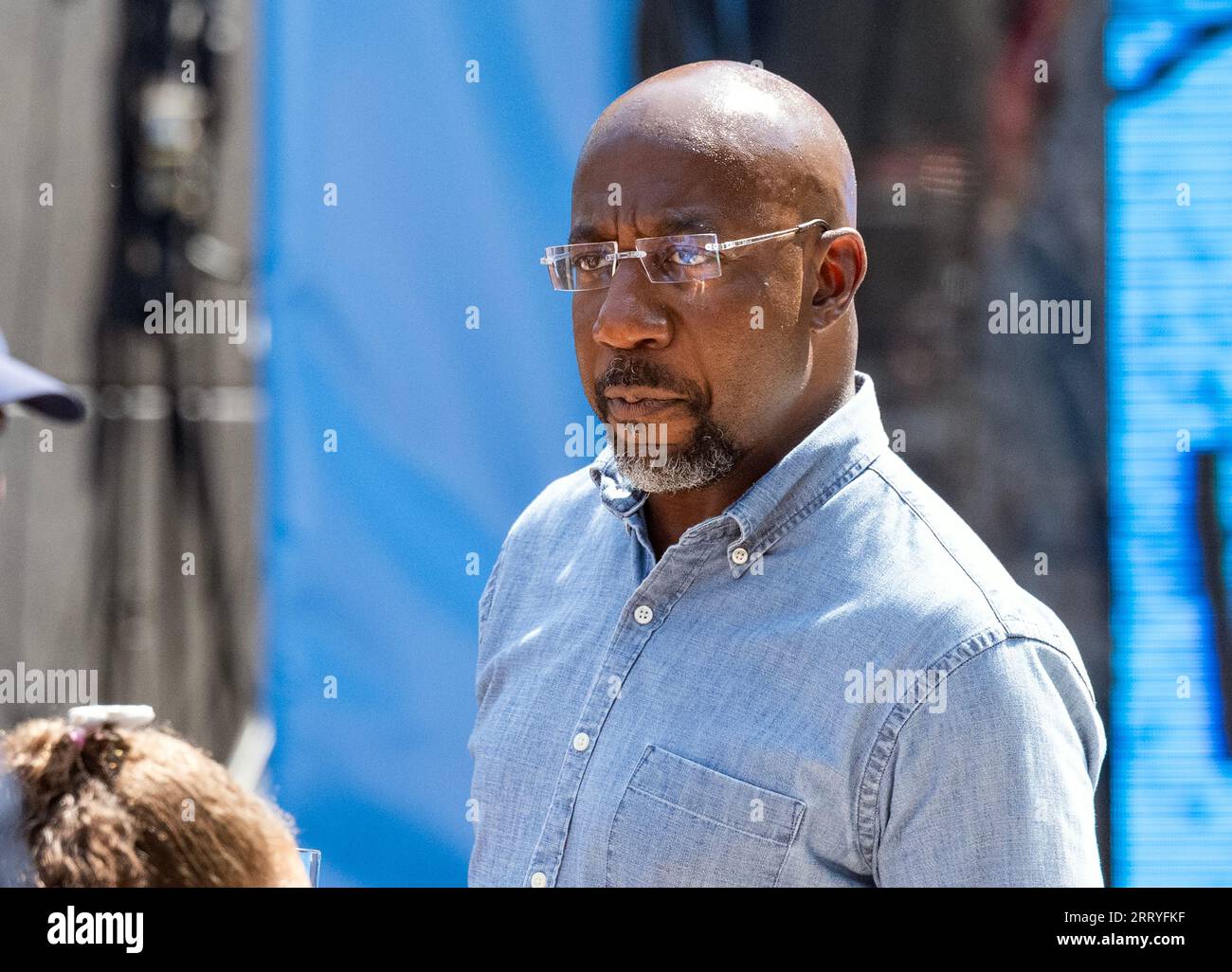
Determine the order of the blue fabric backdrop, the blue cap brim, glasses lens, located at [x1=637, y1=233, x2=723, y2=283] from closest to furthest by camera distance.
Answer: glasses lens, located at [x1=637, y1=233, x2=723, y2=283]
the blue cap brim
the blue fabric backdrop

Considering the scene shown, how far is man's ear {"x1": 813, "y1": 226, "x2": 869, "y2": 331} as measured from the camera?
1.58m

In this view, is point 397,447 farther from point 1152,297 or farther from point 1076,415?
point 1152,297

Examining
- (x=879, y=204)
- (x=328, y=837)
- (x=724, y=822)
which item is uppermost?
(x=879, y=204)

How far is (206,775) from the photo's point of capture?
135cm

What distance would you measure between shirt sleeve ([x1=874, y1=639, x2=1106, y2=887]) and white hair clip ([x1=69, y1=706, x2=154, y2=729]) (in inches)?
30.3

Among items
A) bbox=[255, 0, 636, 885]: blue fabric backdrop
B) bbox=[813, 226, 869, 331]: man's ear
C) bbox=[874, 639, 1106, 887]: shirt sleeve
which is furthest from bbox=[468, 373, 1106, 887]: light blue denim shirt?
bbox=[255, 0, 636, 885]: blue fabric backdrop

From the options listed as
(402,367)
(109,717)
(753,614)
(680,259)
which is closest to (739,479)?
(753,614)

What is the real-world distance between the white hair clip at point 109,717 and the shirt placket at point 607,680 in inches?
18.2

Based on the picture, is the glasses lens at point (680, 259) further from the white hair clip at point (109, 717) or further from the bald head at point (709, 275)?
the white hair clip at point (109, 717)

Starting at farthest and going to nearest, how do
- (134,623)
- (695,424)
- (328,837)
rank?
(134,623) → (328,837) → (695,424)

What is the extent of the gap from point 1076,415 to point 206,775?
2.02 m

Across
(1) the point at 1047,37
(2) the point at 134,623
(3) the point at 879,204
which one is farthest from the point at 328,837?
(1) the point at 1047,37

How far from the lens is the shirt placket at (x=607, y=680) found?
4.91 feet

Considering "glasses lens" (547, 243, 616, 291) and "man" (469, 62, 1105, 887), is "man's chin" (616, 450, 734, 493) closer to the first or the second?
"man" (469, 62, 1105, 887)
